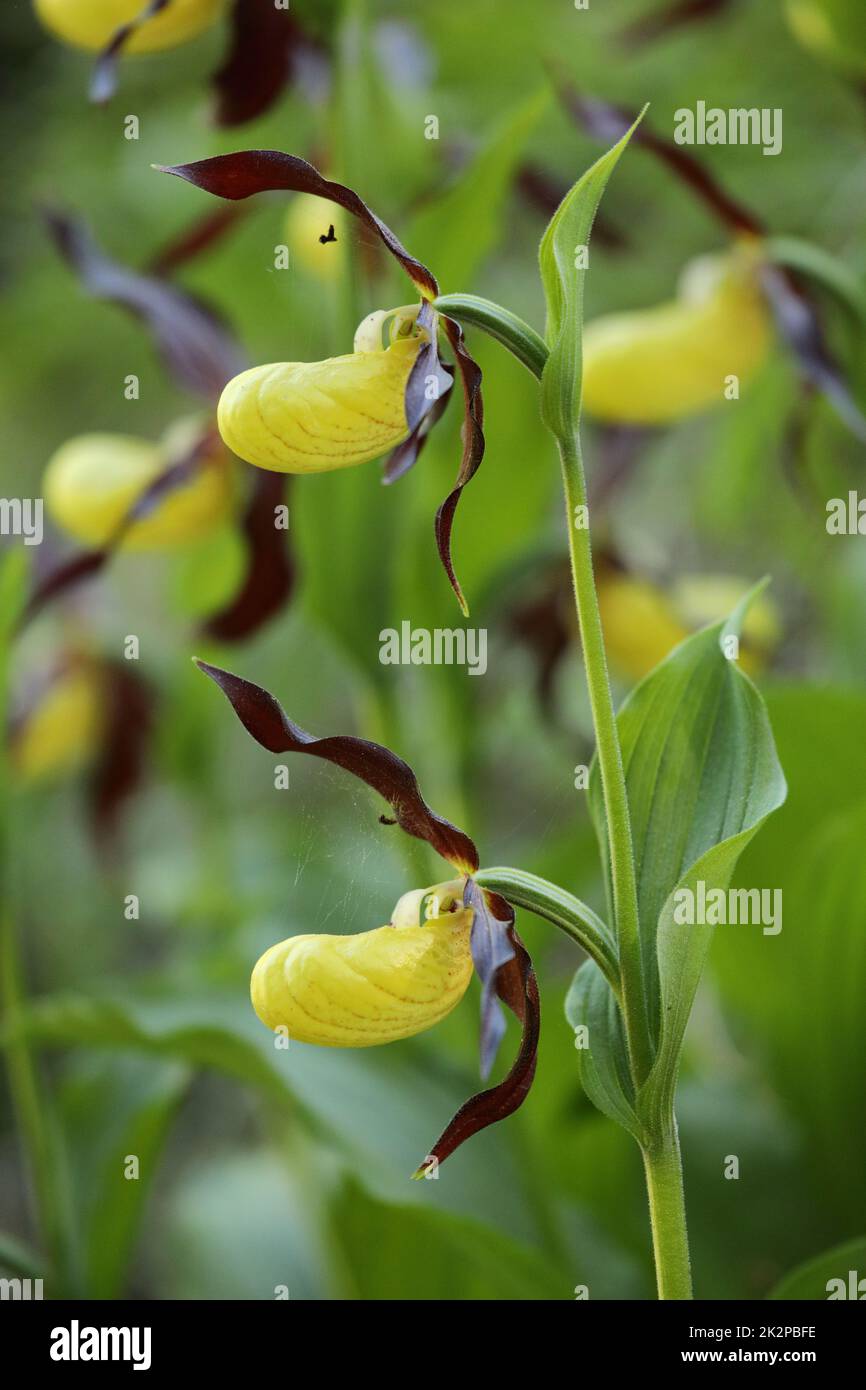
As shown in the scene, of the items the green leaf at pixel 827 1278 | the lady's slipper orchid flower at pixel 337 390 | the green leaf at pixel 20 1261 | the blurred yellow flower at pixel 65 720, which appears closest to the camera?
the lady's slipper orchid flower at pixel 337 390

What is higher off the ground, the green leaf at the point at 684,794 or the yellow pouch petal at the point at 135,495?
the yellow pouch petal at the point at 135,495

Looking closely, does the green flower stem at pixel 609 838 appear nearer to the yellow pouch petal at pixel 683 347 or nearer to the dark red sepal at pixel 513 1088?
the dark red sepal at pixel 513 1088

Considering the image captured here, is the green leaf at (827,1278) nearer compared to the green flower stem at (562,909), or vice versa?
the green flower stem at (562,909)

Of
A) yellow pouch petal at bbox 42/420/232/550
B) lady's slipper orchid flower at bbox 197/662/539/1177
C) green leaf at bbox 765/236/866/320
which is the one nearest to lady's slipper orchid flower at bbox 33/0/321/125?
yellow pouch petal at bbox 42/420/232/550

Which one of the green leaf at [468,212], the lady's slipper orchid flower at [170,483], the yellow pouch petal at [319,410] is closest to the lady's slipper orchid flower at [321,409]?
the yellow pouch petal at [319,410]

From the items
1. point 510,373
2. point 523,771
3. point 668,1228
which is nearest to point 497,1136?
point 668,1228

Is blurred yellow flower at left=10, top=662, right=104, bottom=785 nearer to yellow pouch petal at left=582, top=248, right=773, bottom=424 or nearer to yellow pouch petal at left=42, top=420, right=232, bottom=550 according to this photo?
yellow pouch petal at left=42, top=420, right=232, bottom=550

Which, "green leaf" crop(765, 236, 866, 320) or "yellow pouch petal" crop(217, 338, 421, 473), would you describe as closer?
"yellow pouch petal" crop(217, 338, 421, 473)
